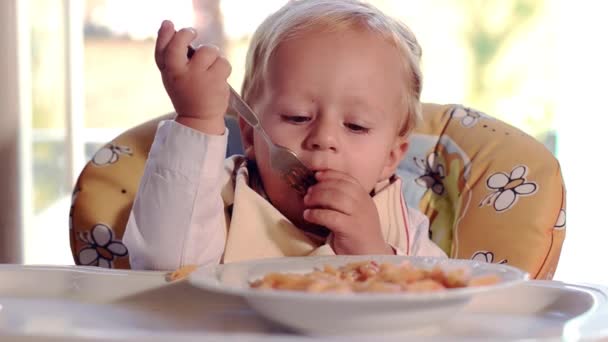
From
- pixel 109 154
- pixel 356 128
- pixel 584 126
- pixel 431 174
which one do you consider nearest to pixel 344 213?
pixel 356 128

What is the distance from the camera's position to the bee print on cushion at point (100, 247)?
128cm

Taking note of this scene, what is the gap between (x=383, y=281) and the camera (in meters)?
0.73

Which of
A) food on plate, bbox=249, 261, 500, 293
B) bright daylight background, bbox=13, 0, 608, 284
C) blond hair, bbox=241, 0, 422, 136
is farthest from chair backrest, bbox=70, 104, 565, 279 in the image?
bright daylight background, bbox=13, 0, 608, 284

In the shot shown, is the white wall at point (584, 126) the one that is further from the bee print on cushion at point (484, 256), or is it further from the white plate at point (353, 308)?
the white plate at point (353, 308)

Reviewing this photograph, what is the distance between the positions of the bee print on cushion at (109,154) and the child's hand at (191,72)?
38 cm

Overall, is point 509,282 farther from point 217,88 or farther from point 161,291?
point 217,88

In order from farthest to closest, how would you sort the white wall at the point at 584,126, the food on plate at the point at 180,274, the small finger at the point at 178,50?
1. the white wall at the point at 584,126
2. the small finger at the point at 178,50
3. the food on plate at the point at 180,274

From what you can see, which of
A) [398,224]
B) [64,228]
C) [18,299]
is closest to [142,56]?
[64,228]

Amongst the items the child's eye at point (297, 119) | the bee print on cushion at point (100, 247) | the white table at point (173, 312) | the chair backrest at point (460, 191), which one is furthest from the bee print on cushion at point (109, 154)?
the white table at point (173, 312)

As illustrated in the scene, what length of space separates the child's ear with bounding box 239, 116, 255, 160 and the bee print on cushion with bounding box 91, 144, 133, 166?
20 centimetres

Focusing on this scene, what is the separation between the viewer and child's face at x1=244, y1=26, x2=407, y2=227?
45.9 inches

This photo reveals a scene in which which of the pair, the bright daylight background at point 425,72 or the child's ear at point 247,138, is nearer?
the child's ear at point 247,138

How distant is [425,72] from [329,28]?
272 centimetres

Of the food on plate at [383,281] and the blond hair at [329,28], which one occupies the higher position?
the blond hair at [329,28]
